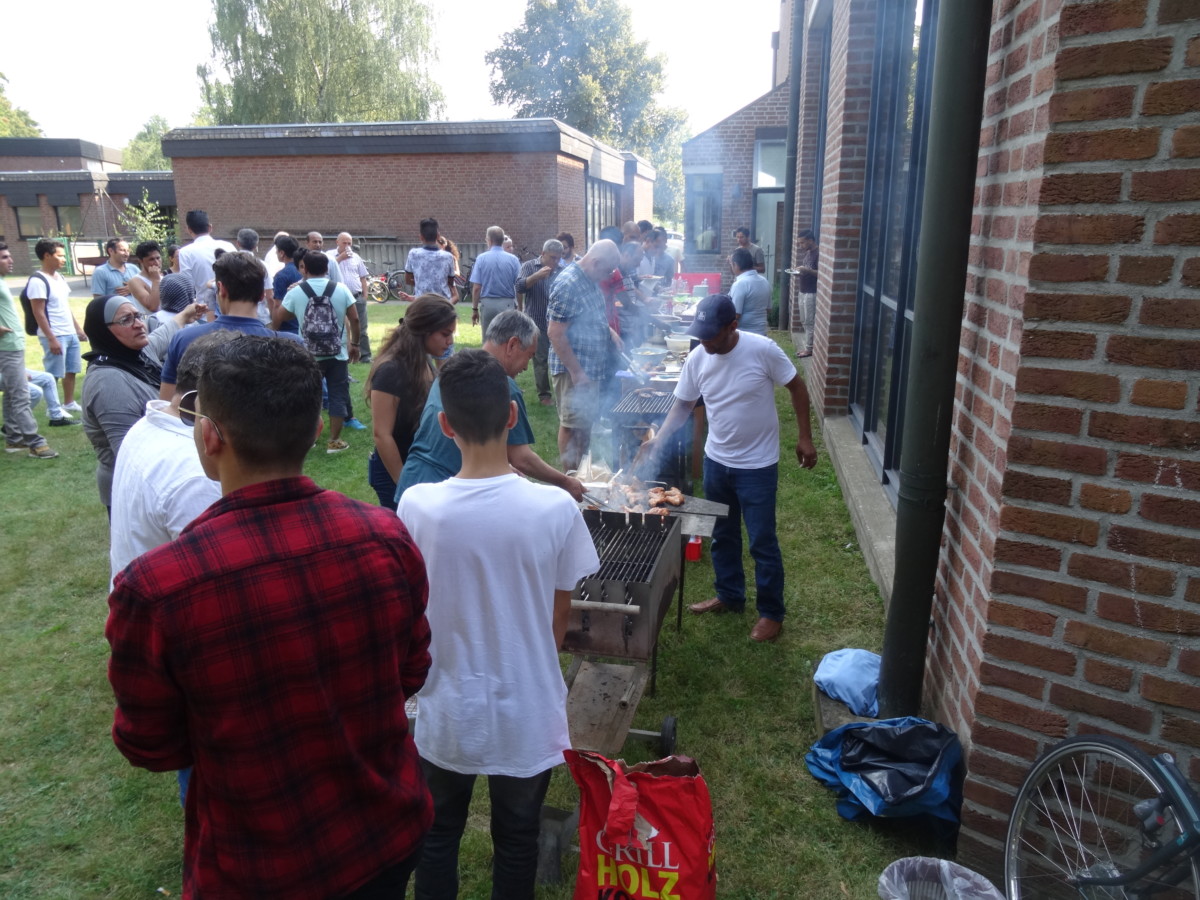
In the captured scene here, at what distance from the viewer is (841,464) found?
693 cm

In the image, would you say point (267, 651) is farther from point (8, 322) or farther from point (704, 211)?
point (704, 211)

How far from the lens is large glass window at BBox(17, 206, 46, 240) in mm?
36438

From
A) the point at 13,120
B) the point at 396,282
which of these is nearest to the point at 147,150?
the point at 13,120

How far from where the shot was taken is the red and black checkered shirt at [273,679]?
1536 mm

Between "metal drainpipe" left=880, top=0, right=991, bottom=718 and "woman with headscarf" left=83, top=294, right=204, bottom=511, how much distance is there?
3898mm

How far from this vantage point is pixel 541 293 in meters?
9.80

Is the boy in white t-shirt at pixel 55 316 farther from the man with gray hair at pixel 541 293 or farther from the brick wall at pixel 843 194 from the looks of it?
the brick wall at pixel 843 194

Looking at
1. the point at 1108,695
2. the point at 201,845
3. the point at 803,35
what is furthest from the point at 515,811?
the point at 803,35

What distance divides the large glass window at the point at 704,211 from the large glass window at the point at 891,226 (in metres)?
15.0

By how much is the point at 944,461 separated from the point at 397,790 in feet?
7.86

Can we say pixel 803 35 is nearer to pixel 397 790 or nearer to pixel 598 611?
pixel 598 611

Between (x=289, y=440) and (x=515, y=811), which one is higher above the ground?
(x=289, y=440)

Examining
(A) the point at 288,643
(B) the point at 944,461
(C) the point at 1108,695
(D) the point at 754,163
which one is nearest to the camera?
(A) the point at 288,643

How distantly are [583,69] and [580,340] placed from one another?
157ft
